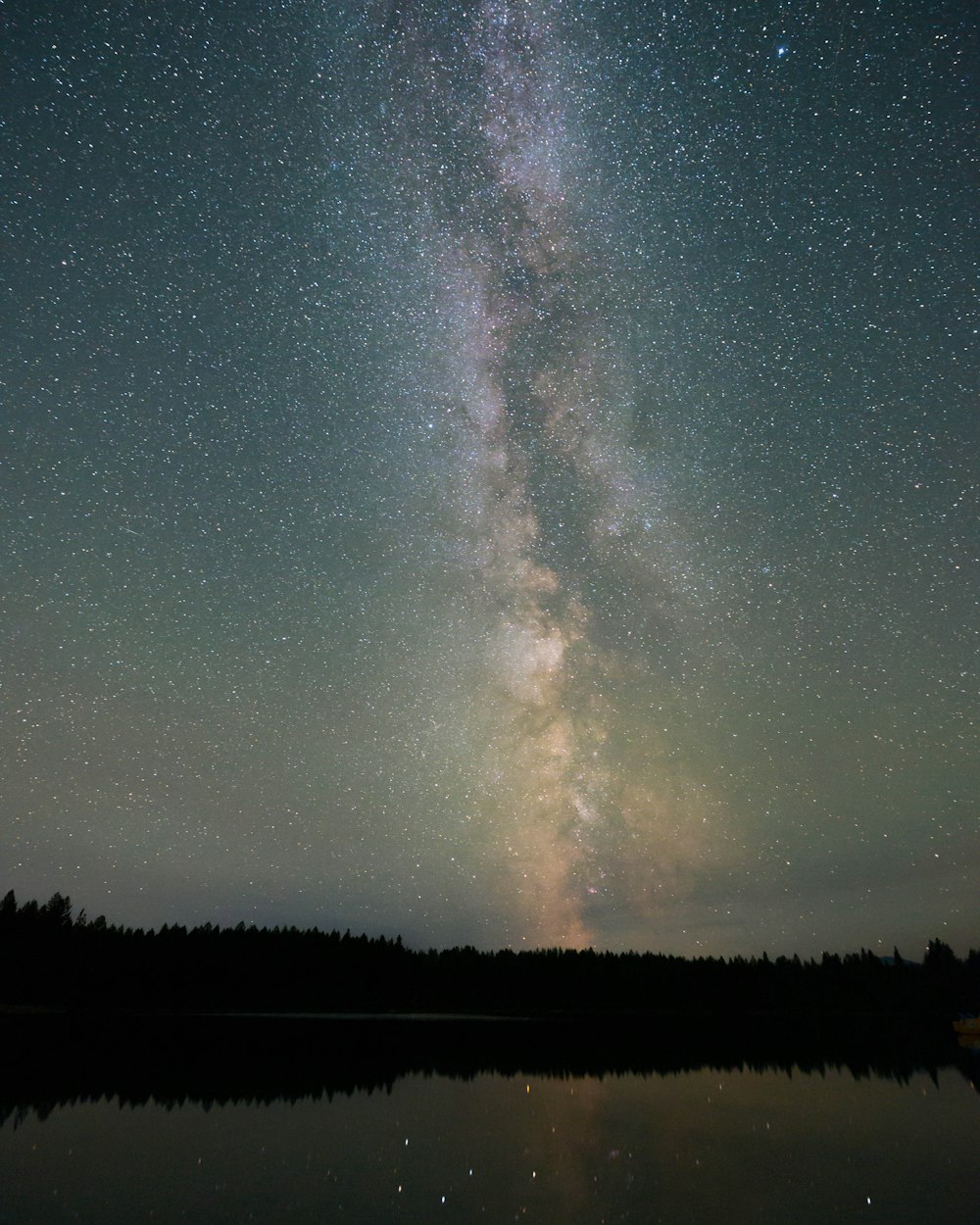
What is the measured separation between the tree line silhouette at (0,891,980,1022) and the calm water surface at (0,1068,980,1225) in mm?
69277

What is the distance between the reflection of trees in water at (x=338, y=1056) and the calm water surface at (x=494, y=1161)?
2.51 metres

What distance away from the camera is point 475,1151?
1530 cm

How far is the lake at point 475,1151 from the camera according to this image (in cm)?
1132

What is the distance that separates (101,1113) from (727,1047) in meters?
40.1

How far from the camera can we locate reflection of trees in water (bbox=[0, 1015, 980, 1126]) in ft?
72.6

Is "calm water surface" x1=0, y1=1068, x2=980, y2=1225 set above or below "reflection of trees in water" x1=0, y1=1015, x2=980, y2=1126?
below

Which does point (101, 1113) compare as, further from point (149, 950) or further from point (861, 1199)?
point (149, 950)

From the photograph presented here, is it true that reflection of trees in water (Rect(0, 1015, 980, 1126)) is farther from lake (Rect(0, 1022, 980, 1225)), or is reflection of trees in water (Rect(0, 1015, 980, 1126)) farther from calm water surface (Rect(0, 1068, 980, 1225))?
calm water surface (Rect(0, 1068, 980, 1225))

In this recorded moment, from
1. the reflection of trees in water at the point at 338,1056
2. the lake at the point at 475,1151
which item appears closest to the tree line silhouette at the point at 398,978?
the reflection of trees in water at the point at 338,1056

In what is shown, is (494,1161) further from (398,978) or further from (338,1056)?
(398,978)

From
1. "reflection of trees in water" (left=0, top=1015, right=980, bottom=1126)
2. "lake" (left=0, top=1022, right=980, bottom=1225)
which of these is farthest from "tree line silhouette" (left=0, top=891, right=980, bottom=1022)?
"lake" (left=0, top=1022, right=980, bottom=1225)

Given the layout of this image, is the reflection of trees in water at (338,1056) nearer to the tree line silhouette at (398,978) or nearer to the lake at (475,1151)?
the lake at (475,1151)

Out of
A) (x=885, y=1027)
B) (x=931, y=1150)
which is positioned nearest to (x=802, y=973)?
(x=885, y=1027)

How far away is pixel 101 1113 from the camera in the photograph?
1778 centimetres
